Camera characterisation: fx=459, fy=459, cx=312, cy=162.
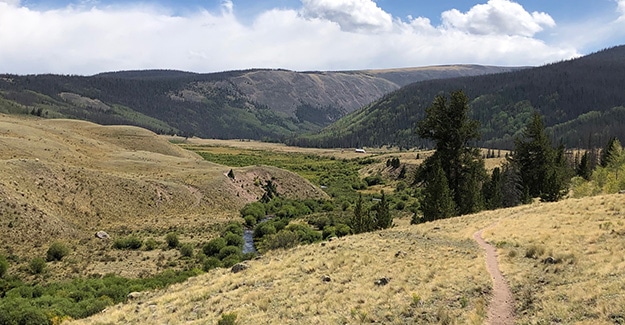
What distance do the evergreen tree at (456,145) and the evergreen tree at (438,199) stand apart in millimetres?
2338

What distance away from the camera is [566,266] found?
2012 cm

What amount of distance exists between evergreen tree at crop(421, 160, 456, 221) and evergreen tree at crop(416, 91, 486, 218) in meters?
2.34

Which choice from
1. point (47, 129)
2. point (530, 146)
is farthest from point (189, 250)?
point (47, 129)

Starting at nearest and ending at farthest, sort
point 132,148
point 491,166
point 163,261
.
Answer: point 163,261 < point 132,148 < point 491,166

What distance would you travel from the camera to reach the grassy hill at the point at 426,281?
54.9ft

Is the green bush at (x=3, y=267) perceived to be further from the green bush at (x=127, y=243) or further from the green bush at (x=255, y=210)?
the green bush at (x=255, y=210)

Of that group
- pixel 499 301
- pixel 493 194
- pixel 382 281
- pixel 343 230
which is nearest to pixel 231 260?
pixel 343 230

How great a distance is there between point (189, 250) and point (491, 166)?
366ft

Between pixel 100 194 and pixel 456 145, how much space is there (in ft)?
182

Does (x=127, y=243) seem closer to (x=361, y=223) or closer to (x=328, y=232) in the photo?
(x=328, y=232)

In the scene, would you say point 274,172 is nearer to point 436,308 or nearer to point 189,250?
point 189,250

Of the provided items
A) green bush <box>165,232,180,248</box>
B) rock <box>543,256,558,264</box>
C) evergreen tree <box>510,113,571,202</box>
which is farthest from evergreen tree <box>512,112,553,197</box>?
green bush <box>165,232,180,248</box>

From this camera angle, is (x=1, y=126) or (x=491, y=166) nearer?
(x=1, y=126)

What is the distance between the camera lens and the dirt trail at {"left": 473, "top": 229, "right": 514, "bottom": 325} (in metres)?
16.0
